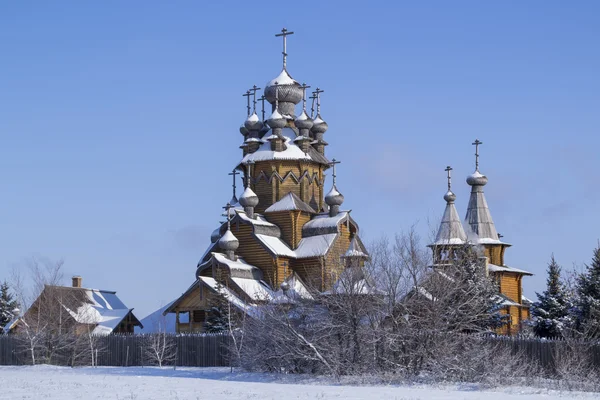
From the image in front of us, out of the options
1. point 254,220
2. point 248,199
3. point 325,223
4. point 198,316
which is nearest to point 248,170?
point 248,199

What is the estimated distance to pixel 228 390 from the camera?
22328 mm

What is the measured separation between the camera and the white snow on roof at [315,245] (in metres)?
46.5

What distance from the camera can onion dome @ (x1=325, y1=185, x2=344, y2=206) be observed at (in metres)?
47.9

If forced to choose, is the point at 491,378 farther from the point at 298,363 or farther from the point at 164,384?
the point at 164,384

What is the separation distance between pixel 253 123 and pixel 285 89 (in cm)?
262

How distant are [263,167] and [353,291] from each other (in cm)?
2320

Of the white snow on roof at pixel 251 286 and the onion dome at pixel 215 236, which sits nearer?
the white snow on roof at pixel 251 286

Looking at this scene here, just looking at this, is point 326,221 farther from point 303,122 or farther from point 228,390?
point 228,390

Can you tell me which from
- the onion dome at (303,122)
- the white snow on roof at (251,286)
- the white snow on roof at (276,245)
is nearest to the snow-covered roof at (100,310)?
the white snow on roof at (251,286)

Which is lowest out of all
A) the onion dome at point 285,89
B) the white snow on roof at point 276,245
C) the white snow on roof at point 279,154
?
the white snow on roof at point 276,245

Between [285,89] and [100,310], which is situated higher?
[285,89]

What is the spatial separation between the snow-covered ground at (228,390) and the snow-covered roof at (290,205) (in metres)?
20.4

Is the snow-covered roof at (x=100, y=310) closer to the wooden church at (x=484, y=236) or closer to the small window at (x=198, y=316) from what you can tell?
the small window at (x=198, y=316)

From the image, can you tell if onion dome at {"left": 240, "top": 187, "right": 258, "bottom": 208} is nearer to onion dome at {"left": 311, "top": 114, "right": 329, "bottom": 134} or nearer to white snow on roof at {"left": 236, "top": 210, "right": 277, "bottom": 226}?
white snow on roof at {"left": 236, "top": 210, "right": 277, "bottom": 226}
